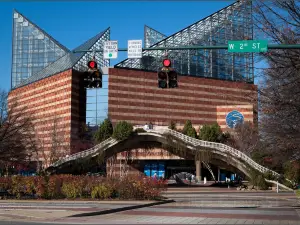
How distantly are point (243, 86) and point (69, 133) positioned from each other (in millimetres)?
75446

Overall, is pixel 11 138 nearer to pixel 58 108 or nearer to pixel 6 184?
pixel 6 184

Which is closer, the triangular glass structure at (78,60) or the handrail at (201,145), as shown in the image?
Answer: the handrail at (201,145)

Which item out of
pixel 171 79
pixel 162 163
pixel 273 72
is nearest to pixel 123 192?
pixel 171 79

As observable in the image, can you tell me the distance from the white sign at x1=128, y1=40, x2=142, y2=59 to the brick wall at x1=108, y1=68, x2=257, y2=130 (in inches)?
2809

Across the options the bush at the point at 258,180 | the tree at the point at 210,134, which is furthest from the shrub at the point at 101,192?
the tree at the point at 210,134

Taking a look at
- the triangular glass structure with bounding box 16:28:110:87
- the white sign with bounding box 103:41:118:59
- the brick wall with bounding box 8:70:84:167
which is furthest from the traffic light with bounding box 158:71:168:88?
the triangular glass structure with bounding box 16:28:110:87

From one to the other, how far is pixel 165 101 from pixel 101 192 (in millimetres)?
71239

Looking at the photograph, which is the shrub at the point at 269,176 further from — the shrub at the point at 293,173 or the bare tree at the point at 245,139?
the bare tree at the point at 245,139

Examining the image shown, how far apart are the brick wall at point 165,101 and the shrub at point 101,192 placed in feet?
208

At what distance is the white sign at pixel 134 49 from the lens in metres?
18.1

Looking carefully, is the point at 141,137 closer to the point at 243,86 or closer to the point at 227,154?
the point at 227,154

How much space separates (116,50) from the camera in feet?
61.0

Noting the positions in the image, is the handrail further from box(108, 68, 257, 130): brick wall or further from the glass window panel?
the glass window panel

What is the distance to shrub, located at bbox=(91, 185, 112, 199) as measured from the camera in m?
27.3
